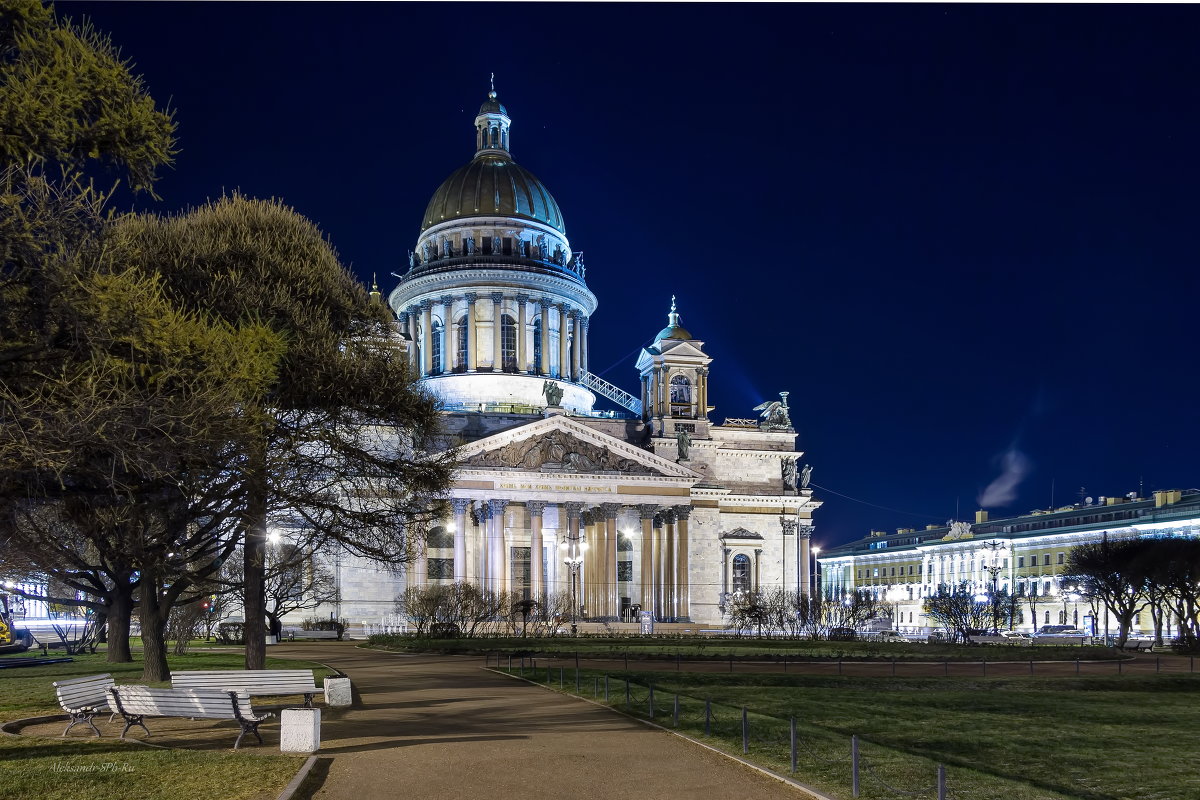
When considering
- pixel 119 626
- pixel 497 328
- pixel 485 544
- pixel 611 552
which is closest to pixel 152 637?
pixel 119 626

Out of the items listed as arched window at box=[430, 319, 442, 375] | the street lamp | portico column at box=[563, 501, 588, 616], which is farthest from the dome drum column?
the street lamp

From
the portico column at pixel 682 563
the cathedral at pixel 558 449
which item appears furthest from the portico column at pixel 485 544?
the portico column at pixel 682 563

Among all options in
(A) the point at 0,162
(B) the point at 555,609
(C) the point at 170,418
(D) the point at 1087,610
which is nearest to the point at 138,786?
(C) the point at 170,418

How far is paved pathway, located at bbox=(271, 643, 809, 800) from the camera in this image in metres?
15.9

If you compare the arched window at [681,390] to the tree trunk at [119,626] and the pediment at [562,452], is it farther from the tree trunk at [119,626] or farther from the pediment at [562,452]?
the tree trunk at [119,626]

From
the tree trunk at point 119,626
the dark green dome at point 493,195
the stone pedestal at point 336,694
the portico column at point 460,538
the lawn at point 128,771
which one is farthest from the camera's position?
the dark green dome at point 493,195

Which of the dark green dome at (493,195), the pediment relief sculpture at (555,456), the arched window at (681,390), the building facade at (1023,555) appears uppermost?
the dark green dome at (493,195)

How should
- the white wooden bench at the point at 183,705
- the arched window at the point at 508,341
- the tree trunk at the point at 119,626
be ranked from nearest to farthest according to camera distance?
1. the white wooden bench at the point at 183,705
2. the tree trunk at the point at 119,626
3. the arched window at the point at 508,341

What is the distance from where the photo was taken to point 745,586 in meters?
86.0

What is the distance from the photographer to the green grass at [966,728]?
56.7ft

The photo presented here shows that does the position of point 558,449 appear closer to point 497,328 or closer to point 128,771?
point 497,328

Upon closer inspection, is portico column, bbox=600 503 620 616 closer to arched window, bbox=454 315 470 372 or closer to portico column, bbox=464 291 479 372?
portico column, bbox=464 291 479 372

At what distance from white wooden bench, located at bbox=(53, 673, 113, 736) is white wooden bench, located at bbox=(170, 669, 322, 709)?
1.26 metres

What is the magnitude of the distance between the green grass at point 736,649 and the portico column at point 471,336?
34.8 metres
